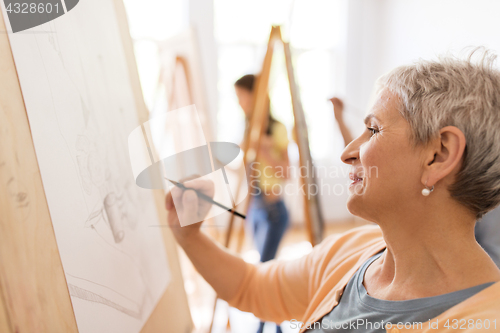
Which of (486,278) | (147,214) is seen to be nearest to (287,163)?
(147,214)

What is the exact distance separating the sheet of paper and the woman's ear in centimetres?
66

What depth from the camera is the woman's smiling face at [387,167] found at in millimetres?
717

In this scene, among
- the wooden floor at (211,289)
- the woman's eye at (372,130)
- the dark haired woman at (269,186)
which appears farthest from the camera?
the dark haired woman at (269,186)

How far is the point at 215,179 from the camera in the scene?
88cm

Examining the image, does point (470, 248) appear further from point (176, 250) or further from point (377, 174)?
point (176, 250)

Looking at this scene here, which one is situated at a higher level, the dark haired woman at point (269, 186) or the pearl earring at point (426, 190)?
the pearl earring at point (426, 190)

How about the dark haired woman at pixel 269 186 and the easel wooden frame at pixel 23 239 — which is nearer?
the easel wooden frame at pixel 23 239

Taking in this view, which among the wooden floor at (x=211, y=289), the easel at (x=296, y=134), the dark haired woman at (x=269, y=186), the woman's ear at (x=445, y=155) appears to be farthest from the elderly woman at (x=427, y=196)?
the dark haired woman at (x=269, y=186)

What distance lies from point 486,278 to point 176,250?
0.78m

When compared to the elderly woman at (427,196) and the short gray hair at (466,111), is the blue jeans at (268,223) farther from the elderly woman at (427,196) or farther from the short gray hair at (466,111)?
the short gray hair at (466,111)

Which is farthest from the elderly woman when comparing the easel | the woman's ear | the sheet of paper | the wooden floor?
the easel

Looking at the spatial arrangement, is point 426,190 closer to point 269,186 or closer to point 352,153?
point 352,153

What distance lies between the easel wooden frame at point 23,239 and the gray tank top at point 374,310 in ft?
1.83

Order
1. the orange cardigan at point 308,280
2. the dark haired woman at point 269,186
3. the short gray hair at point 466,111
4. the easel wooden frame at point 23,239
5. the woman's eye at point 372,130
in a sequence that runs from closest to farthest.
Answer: the easel wooden frame at point 23,239 < the short gray hair at point 466,111 < the woman's eye at point 372,130 < the orange cardigan at point 308,280 < the dark haired woman at point 269,186
